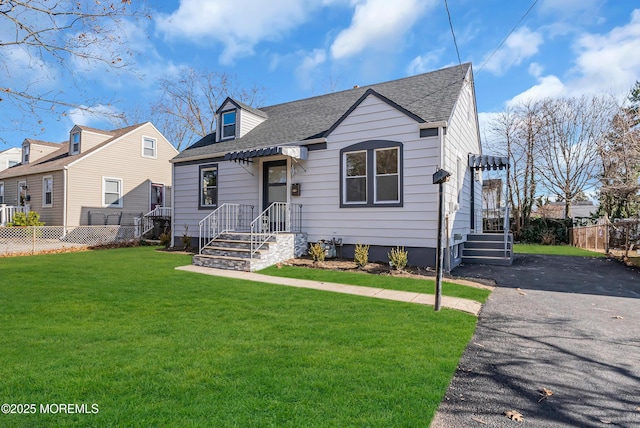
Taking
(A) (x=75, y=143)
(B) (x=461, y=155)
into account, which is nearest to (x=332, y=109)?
(B) (x=461, y=155)

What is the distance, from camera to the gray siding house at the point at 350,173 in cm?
924

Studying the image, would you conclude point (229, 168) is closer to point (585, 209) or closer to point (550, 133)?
point (550, 133)

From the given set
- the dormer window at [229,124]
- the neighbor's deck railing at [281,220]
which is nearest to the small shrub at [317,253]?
the neighbor's deck railing at [281,220]

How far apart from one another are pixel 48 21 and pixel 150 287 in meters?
4.87

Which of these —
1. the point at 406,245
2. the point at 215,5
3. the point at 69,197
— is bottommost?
the point at 406,245

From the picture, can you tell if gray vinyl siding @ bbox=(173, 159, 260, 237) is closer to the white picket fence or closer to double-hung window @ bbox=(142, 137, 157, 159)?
the white picket fence

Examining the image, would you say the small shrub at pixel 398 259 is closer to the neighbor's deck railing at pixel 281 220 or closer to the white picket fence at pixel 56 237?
the neighbor's deck railing at pixel 281 220

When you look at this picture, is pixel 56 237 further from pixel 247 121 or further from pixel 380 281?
pixel 380 281

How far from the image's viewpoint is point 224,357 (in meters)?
3.44

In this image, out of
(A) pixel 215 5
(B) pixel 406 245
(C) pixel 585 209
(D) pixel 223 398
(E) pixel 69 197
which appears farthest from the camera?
(C) pixel 585 209

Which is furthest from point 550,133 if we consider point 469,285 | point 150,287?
point 150,287

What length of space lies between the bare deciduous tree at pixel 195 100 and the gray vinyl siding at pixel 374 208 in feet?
66.9

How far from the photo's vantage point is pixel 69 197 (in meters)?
17.5

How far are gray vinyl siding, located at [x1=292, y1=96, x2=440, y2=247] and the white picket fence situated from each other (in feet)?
32.5
